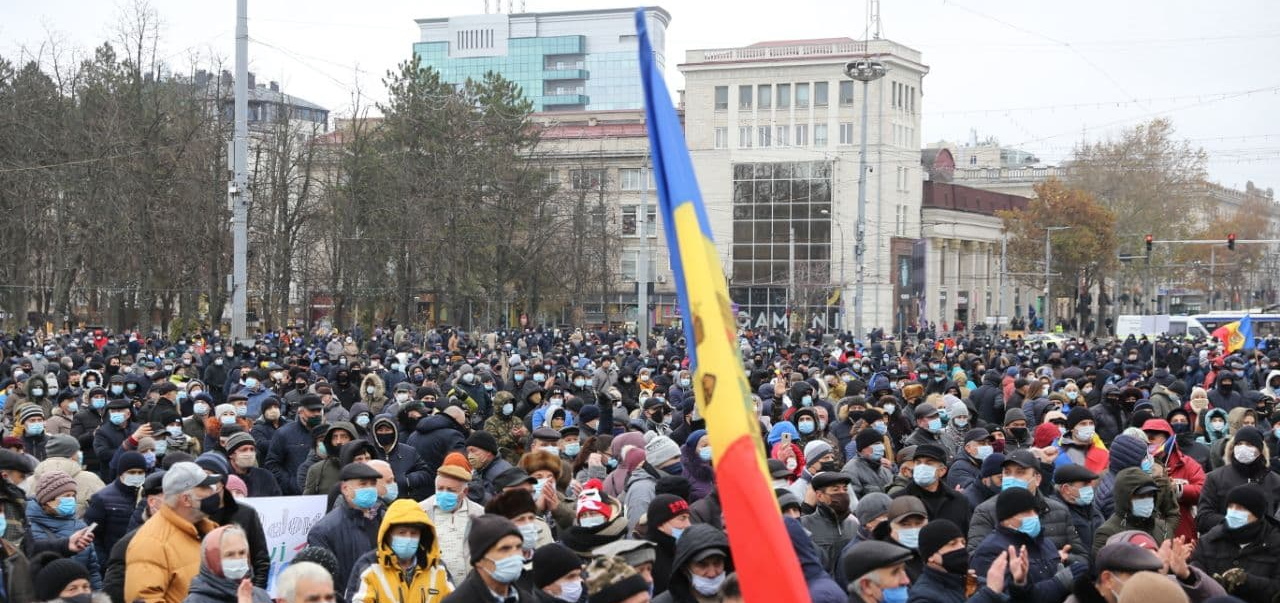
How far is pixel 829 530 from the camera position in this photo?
8586mm

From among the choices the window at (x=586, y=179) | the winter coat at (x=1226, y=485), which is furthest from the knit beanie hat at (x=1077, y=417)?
the window at (x=586, y=179)

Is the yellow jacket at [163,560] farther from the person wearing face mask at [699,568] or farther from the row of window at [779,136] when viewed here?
the row of window at [779,136]

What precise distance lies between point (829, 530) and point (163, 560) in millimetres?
3657

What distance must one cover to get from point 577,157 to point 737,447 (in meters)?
78.4

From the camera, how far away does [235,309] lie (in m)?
26.2

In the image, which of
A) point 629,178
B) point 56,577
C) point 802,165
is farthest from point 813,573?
point 629,178

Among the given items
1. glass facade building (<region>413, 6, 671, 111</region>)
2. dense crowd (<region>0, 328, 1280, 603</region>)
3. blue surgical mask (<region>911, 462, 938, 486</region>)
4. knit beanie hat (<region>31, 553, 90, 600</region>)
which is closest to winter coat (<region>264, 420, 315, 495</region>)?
dense crowd (<region>0, 328, 1280, 603</region>)

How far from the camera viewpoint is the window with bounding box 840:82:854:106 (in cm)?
7869

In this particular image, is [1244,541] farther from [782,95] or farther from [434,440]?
[782,95]

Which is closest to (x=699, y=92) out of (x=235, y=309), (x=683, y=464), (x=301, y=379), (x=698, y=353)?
(x=235, y=309)

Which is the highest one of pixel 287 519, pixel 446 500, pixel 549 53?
pixel 549 53

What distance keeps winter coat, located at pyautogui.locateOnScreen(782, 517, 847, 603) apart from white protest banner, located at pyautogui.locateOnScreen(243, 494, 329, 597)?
11.8ft

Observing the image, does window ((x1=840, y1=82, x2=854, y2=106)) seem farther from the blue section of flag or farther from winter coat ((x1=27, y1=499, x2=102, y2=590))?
the blue section of flag

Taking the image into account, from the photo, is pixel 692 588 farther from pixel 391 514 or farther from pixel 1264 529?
pixel 1264 529
